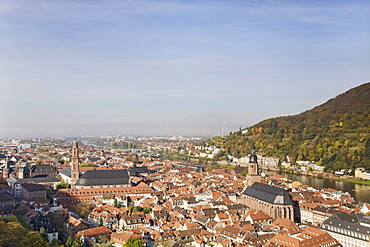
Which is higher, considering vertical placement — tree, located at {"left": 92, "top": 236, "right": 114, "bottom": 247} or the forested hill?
the forested hill

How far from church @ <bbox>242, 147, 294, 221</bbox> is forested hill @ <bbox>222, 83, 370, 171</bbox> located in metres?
37.5

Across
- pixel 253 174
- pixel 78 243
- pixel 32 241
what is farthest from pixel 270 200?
pixel 32 241

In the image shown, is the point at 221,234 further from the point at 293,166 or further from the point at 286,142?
the point at 286,142

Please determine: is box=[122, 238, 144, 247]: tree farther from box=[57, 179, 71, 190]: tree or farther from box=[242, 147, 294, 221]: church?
box=[57, 179, 71, 190]: tree

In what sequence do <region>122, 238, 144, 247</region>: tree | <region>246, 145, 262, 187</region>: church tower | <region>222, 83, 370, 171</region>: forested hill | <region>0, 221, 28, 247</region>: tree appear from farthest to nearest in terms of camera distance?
1. <region>222, 83, 370, 171</region>: forested hill
2. <region>246, 145, 262, 187</region>: church tower
3. <region>122, 238, 144, 247</region>: tree
4. <region>0, 221, 28, 247</region>: tree

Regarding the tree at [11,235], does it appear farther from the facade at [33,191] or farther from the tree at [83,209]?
the facade at [33,191]

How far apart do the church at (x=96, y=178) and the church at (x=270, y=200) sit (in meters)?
16.7

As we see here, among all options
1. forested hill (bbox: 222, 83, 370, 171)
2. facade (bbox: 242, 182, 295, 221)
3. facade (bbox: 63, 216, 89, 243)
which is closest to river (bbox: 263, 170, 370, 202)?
forested hill (bbox: 222, 83, 370, 171)

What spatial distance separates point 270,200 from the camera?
120 feet

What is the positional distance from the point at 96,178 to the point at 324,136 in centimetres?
5950

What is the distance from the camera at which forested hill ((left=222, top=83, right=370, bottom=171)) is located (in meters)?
77.0

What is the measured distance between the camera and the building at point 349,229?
28266 mm

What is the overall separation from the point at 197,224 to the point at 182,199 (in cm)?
1058

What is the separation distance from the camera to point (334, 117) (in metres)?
101
